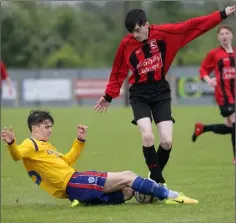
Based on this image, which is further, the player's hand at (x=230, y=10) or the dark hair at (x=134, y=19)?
the dark hair at (x=134, y=19)

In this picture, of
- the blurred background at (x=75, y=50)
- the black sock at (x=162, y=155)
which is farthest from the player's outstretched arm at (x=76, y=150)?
the blurred background at (x=75, y=50)

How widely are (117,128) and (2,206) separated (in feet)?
45.6

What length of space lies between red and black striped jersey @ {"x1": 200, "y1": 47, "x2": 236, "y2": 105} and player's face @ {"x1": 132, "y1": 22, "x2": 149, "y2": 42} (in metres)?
4.27

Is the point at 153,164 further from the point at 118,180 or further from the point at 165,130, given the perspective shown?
the point at 118,180

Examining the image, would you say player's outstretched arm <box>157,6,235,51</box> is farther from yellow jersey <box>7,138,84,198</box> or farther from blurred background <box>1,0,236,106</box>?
blurred background <box>1,0,236,106</box>

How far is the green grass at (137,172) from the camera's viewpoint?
7008 mm

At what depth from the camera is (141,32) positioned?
8492mm

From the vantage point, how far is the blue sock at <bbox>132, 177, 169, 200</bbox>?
7.63m

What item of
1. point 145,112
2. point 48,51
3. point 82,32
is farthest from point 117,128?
point 82,32

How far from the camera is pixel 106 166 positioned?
12.3m

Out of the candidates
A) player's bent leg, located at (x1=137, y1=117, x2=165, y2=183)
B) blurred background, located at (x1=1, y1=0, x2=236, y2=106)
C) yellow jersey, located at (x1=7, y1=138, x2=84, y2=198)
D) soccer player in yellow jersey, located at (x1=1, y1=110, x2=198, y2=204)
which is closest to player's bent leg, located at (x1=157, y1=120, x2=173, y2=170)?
player's bent leg, located at (x1=137, y1=117, x2=165, y2=183)

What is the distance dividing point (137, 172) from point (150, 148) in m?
3.04

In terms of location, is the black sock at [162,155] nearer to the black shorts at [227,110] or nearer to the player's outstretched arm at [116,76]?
the player's outstretched arm at [116,76]

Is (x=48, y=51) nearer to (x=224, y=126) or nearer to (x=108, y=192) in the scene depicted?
(x=224, y=126)
